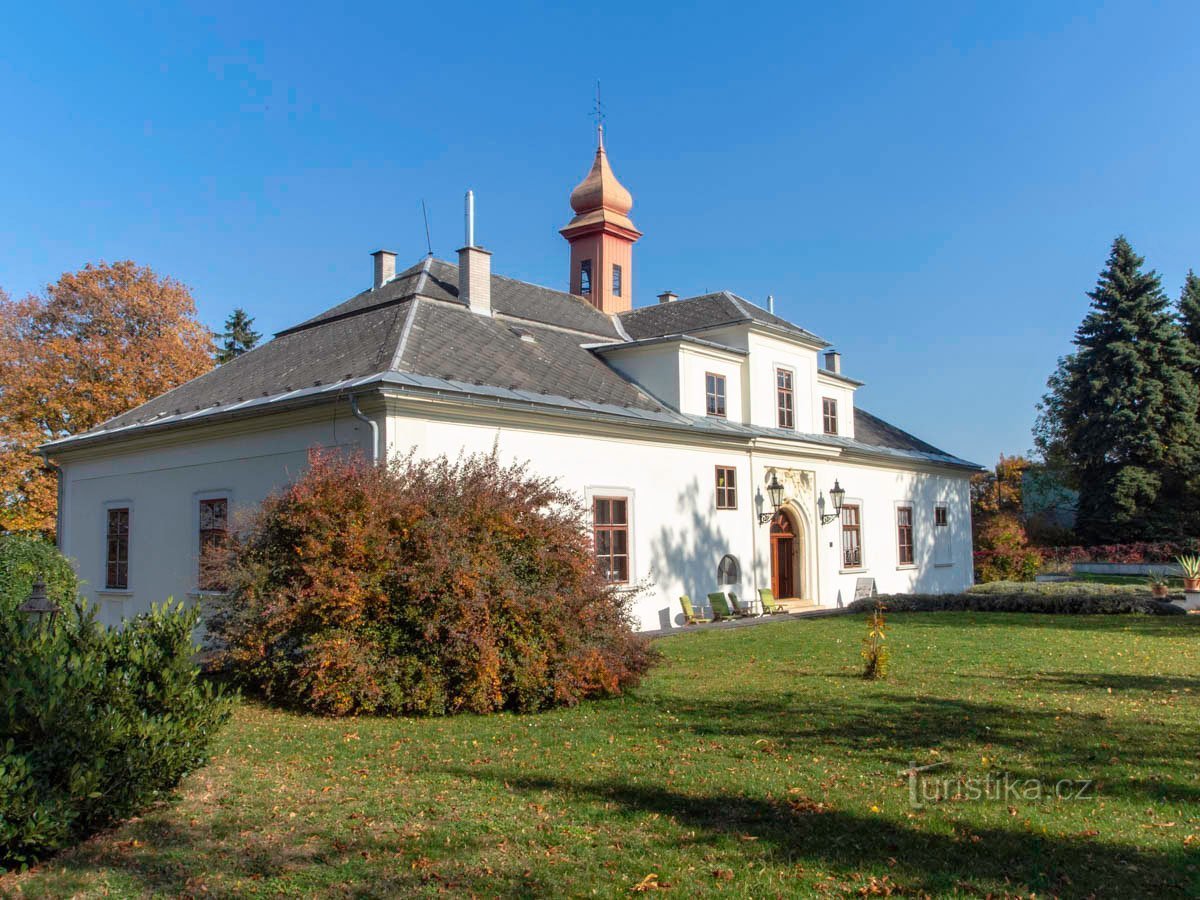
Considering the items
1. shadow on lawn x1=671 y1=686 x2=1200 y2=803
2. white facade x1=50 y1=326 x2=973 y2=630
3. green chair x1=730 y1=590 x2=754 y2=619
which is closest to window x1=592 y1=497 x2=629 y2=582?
white facade x1=50 y1=326 x2=973 y2=630

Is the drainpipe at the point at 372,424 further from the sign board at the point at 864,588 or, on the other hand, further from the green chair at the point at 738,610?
the sign board at the point at 864,588

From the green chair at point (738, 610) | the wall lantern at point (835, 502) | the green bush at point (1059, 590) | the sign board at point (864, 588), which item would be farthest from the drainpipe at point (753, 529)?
the green bush at point (1059, 590)

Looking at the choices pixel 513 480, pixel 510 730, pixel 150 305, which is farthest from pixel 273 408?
pixel 150 305

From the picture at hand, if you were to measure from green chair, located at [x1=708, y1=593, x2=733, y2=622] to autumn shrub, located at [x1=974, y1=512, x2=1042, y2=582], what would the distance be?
13.7m

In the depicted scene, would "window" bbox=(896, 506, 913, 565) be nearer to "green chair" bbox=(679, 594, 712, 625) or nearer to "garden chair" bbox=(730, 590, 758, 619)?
"garden chair" bbox=(730, 590, 758, 619)

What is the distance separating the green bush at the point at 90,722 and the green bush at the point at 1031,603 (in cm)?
1722

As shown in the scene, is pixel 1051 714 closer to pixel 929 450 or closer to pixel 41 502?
pixel 929 450

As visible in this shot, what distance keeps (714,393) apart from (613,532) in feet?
17.2

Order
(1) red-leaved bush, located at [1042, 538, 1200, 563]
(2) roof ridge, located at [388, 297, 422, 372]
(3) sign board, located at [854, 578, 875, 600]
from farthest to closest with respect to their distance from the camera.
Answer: (1) red-leaved bush, located at [1042, 538, 1200, 563], (3) sign board, located at [854, 578, 875, 600], (2) roof ridge, located at [388, 297, 422, 372]

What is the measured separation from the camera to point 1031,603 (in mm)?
20062

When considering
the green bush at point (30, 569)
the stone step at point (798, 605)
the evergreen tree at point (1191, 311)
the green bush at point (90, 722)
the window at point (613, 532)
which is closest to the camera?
the green bush at point (90, 722)

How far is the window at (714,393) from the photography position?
21.6 m

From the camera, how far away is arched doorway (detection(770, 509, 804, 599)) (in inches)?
932

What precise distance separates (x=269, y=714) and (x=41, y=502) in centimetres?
2460
